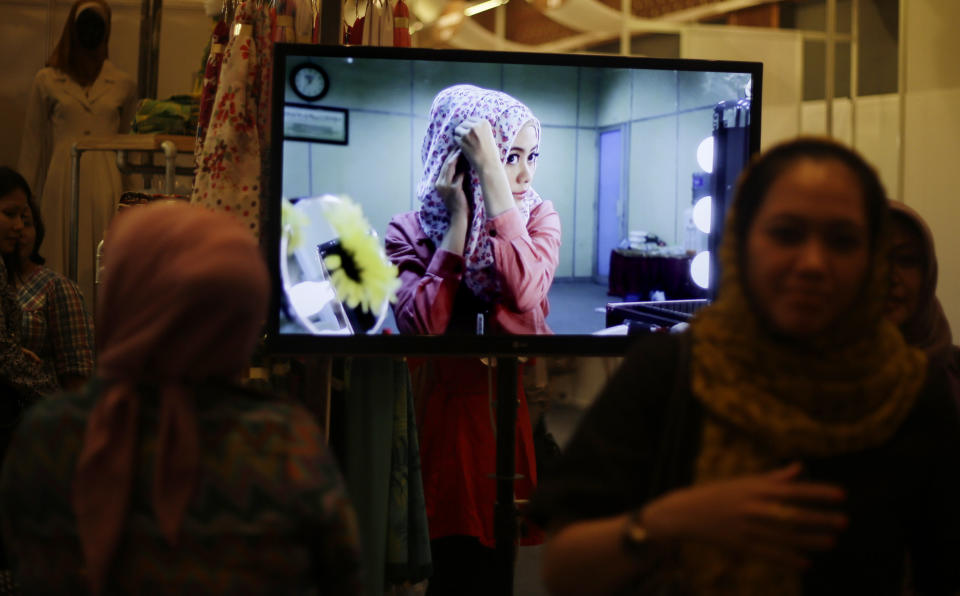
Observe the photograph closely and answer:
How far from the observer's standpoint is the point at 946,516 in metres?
1.24

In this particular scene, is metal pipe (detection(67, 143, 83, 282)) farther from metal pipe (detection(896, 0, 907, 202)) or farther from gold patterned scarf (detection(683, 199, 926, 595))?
metal pipe (detection(896, 0, 907, 202))

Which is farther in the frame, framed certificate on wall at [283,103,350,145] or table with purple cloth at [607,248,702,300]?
table with purple cloth at [607,248,702,300]

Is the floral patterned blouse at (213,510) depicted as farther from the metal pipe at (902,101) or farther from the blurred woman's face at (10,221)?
the metal pipe at (902,101)

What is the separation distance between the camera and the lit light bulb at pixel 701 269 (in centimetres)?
280

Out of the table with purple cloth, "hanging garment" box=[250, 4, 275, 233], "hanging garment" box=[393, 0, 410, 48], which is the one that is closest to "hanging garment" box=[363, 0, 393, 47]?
"hanging garment" box=[393, 0, 410, 48]

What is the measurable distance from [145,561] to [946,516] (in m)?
1.00

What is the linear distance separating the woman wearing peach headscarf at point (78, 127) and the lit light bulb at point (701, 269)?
10.5 feet

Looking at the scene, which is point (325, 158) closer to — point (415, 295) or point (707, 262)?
point (415, 295)

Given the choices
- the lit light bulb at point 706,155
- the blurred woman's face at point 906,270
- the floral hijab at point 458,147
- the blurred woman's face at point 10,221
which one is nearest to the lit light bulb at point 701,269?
the lit light bulb at point 706,155

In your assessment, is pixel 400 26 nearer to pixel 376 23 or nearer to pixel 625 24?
pixel 376 23

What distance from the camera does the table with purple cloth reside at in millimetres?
2711

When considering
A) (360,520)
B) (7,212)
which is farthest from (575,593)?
(7,212)

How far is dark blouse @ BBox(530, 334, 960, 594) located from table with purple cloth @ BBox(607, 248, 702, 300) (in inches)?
56.9

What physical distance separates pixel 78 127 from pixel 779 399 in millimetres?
4639
